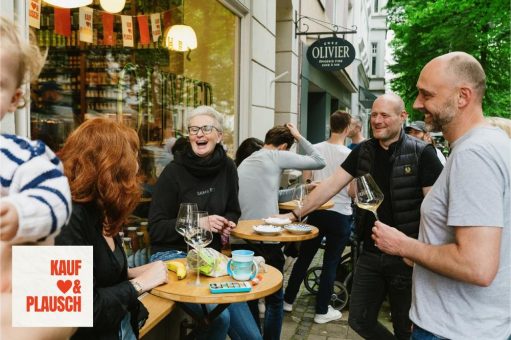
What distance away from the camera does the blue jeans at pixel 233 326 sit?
2688 mm

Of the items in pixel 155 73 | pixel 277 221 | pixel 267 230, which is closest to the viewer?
pixel 267 230

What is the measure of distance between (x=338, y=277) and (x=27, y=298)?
4501 millimetres

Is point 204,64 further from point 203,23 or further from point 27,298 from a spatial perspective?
point 27,298

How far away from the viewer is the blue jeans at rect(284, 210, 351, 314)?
448 cm

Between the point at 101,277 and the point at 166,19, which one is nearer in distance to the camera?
the point at 101,277

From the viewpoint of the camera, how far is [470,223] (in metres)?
1.51

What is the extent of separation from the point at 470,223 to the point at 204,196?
74.6 inches

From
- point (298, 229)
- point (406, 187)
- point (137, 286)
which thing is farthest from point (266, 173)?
point (137, 286)

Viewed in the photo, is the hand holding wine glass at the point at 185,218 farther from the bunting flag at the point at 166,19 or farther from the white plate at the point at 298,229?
the bunting flag at the point at 166,19

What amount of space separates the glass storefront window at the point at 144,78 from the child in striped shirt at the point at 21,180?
2.46 metres

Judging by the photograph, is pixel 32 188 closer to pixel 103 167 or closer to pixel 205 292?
pixel 103 167

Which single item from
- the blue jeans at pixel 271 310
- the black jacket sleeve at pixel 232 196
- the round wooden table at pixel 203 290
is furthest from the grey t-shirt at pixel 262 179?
the round wooden table at pixel 203 290

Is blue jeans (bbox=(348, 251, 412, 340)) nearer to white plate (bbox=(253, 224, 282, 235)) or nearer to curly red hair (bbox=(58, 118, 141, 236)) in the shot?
white plate (bbox=(253, 224, 282, 235))

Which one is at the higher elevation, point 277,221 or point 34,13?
point 34,13
